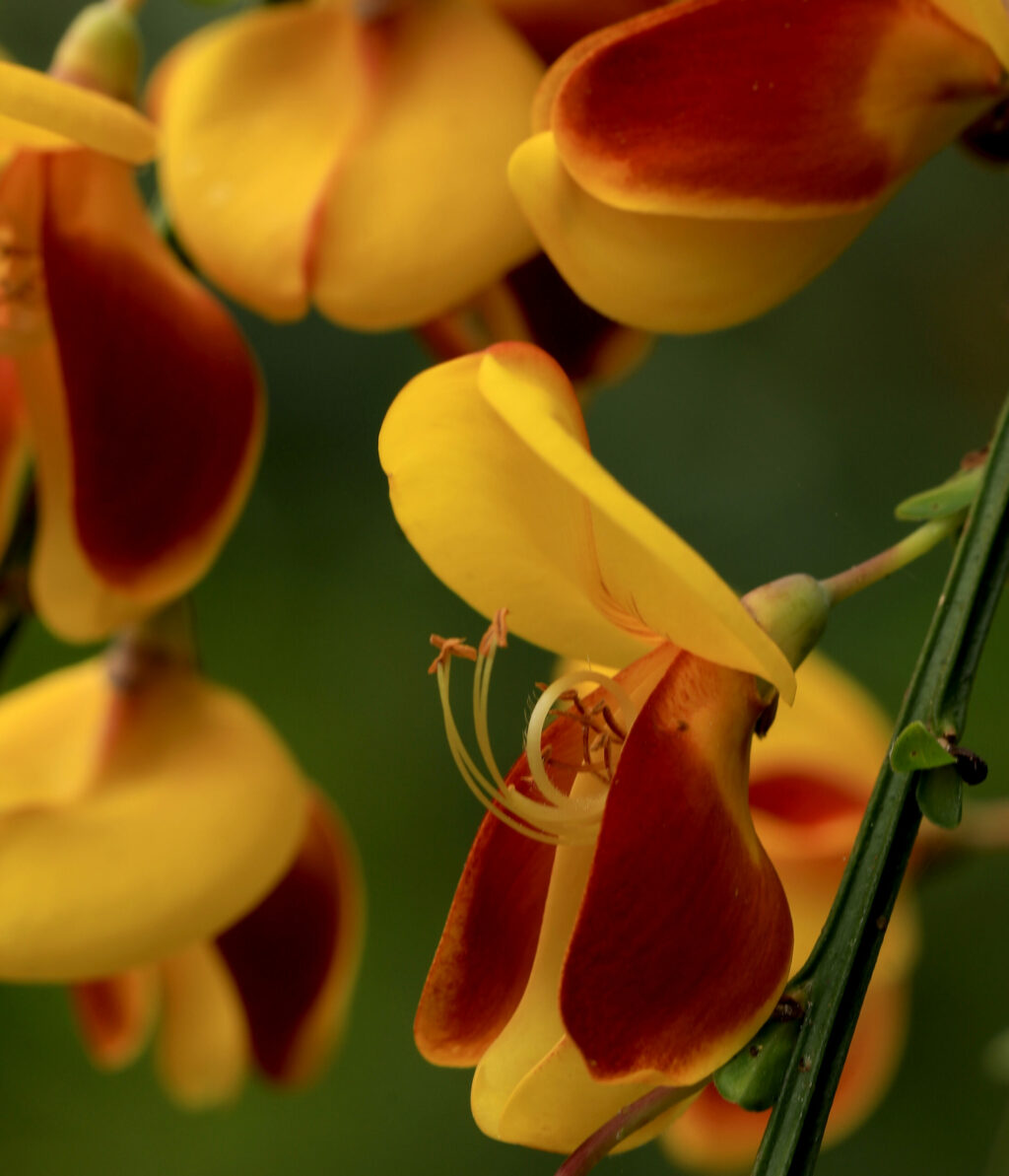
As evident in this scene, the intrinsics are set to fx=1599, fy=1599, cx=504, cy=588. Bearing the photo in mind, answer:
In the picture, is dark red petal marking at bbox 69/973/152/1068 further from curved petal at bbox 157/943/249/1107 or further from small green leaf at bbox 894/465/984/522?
small green leaf at bbox 894/465/984/522

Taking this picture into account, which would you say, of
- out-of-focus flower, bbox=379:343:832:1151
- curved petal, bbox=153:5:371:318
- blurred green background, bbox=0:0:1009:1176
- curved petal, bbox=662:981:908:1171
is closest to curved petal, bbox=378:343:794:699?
out-of-focus flower, bbox=379:343:832:1151

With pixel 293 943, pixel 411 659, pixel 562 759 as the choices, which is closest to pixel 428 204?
pixel 562 759

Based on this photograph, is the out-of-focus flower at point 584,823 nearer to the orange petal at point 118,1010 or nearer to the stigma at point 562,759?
the stigma at point 562,759

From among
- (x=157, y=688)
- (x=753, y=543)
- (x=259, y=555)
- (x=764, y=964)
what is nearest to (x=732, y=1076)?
(x=764, y=964)

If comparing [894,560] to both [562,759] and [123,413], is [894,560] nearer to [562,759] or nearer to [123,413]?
[562,759]

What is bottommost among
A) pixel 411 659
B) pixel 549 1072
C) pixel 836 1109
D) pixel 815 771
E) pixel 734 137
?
pixel 411 659

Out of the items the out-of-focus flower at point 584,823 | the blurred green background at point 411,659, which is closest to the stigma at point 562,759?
the out-of-focus flower at point 584,823
